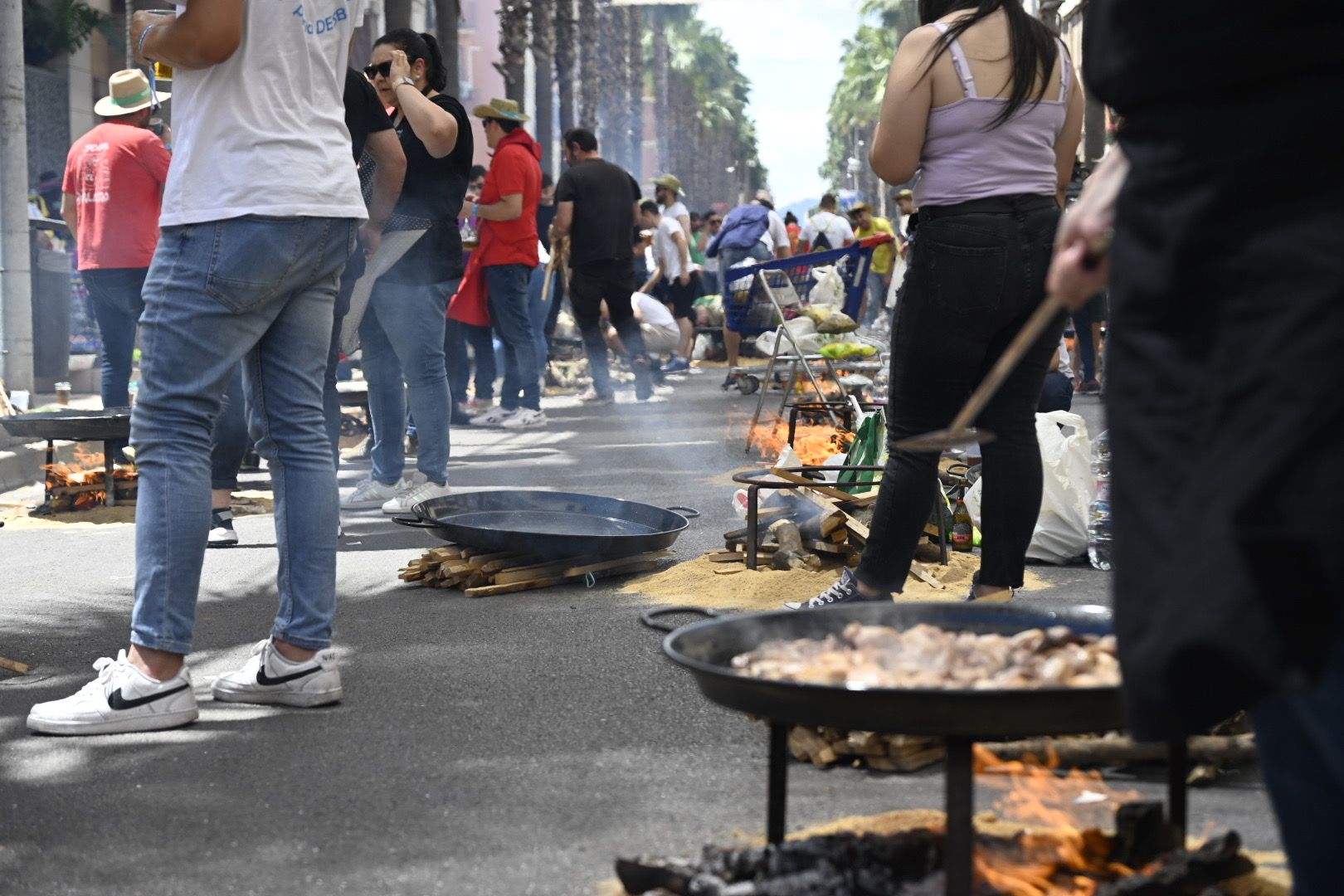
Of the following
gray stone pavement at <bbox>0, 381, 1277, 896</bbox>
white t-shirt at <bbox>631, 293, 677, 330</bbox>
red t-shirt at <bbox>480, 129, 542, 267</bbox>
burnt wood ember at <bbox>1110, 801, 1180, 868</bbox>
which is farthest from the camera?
white t-shirt at <bbox>631, 293, 677, 330</bbox>

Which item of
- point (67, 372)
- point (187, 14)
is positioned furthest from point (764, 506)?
point (67, 372)

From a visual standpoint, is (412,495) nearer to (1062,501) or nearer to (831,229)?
(1062,501)

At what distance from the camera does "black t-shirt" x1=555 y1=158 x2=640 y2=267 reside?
48.4ft

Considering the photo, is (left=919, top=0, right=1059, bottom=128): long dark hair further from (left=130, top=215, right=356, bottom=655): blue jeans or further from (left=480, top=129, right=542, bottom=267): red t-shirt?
(left=480, top=129, right=542, bottom=267): red t-shirt

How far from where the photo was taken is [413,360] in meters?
8.41

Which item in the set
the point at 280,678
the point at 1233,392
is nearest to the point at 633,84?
the point at 280,678

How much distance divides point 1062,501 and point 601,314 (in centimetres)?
900

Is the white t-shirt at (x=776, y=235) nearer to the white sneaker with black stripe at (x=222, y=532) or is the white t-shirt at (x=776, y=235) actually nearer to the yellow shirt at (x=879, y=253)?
the yellow shirt at (x=879, y=253)

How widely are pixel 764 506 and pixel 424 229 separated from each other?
7.93 feet

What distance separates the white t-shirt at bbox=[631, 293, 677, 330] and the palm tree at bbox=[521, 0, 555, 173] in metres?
9.49

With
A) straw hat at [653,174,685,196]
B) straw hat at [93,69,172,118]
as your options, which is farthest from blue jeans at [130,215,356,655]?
straw hat at [653,174,685,196]

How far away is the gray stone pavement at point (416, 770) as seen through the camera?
3334 millimetres

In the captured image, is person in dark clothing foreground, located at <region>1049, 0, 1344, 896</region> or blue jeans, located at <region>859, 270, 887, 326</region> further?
blue jeans, located at <region>859, 270, 887, 326</region>

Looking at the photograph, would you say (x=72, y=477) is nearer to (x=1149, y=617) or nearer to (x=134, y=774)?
(x=134, y=774)
